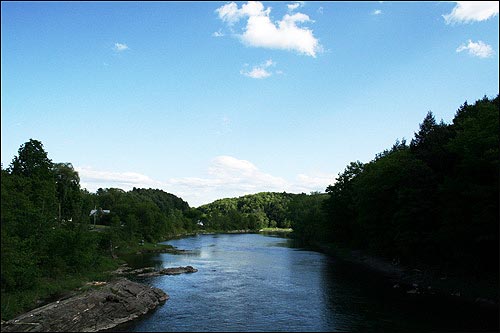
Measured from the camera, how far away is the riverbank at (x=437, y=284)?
3406cm

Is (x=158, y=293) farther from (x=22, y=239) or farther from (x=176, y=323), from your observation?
→ (x=22, y=239)

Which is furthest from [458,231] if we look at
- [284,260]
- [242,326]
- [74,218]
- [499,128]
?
[74,218]

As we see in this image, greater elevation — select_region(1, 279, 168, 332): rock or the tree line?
the tree line

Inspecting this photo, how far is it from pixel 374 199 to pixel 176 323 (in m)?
38.9

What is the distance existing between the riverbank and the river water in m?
1.62

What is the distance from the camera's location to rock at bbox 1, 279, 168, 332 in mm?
26453

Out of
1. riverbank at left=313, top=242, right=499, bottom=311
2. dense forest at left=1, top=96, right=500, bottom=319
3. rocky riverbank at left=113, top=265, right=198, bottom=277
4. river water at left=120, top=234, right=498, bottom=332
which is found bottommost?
rocky riverbank at left=113, top=265, right=198, bottom=277

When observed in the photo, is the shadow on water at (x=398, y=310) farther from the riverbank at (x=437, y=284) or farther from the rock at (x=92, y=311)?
the rock at (x=92, y=311)

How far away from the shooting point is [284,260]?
221ft

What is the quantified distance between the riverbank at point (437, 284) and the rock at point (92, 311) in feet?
83.3

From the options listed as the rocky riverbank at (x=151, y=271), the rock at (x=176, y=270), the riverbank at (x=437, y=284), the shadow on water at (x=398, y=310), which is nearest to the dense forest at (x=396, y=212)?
the riverbank at (x=437, y=284)

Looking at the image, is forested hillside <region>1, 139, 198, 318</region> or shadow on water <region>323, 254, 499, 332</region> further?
forested hillside <region>1, 139, 198, 318</region>

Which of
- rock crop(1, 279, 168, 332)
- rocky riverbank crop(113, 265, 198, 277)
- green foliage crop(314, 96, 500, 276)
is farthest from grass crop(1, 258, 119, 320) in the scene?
green foliage crop(314, 96, 500, 276)

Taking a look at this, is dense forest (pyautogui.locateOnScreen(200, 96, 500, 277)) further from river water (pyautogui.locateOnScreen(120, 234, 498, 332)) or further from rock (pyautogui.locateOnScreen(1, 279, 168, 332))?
rock (pyautogui.locateOnScreen(1, 279, 168, 332))
